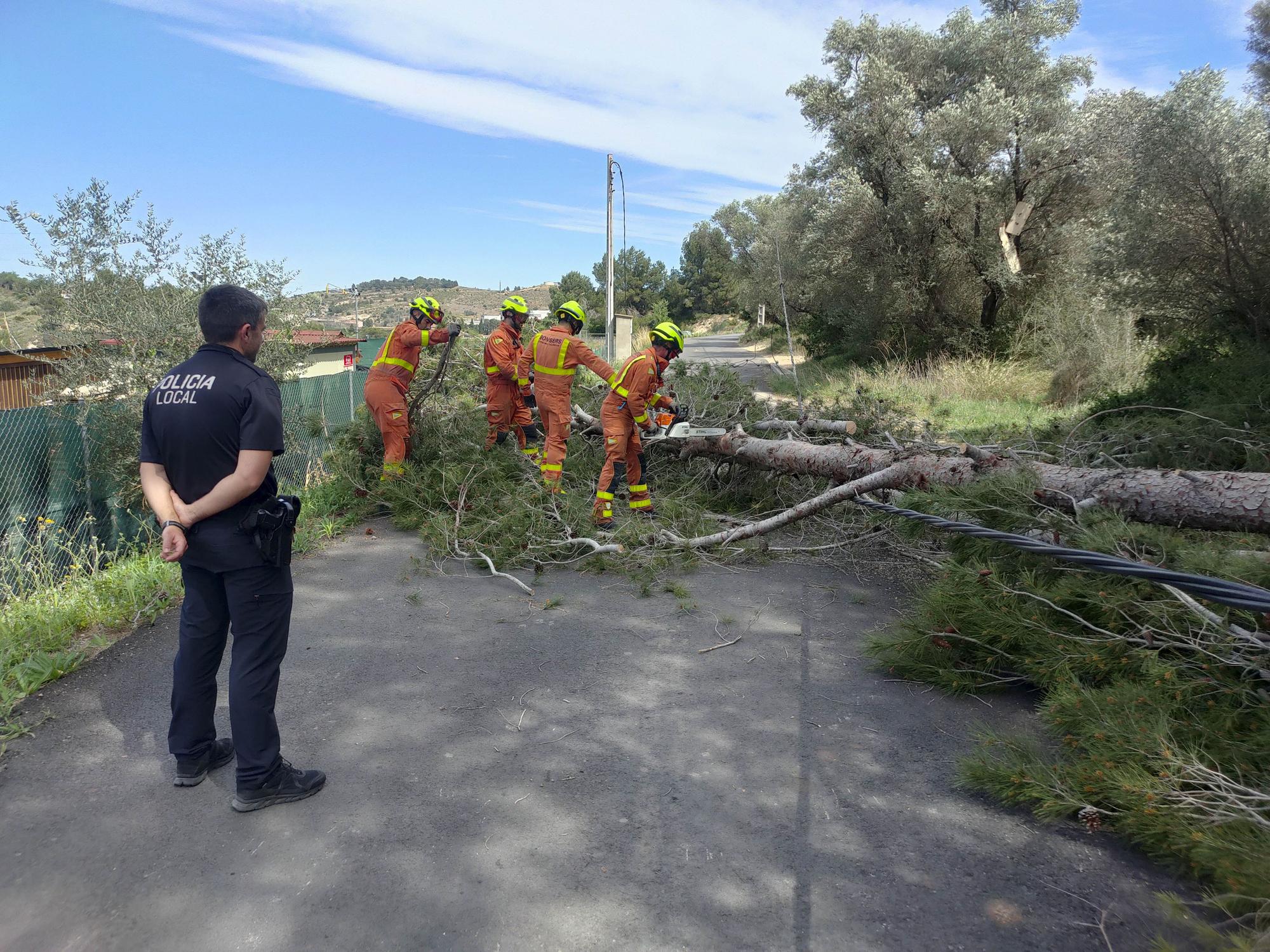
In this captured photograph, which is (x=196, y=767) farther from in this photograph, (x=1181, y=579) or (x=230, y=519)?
(x=1181, y=579)

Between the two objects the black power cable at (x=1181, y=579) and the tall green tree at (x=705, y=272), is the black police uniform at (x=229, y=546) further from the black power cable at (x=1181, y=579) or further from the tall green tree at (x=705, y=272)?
the tall green tree at (x=705, y=272)

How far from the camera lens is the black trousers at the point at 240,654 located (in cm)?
281

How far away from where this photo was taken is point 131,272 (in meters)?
8.14

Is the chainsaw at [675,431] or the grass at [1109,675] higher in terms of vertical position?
the chainsaw at [675,431]

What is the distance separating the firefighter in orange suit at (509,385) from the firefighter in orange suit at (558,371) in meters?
0.62

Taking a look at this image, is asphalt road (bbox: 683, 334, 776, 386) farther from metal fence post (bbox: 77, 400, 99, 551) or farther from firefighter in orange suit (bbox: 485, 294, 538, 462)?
metal fence post (bbox: 77, 400, 99, 551)

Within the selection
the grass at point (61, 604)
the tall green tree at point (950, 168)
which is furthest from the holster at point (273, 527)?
the tall green tree at point (950, 168)

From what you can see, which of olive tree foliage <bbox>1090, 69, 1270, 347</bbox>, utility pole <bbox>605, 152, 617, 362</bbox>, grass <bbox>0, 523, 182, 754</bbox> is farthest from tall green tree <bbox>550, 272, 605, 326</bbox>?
grass <bbox>0, 523, 182, 754</bbox>

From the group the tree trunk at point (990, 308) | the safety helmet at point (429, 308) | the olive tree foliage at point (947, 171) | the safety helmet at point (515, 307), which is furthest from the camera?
the tree trunk at point (990, 308)

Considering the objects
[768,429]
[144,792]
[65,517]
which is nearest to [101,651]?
[144,792]

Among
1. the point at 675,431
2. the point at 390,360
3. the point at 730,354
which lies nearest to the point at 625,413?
the point at 675,431

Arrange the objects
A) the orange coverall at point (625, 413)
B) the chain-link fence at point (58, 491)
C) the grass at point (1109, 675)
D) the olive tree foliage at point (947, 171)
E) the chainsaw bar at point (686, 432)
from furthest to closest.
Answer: the olive tree foliage at point (947, 171)
the chainsaw bar at point (686, 432)
the orange coverall at point (625, 413)
the chain-link fence at point (58, 491)
the grass at point (1109, 675)

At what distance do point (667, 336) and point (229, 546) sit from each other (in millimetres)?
4460

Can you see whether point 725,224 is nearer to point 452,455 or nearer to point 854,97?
point 854,97
